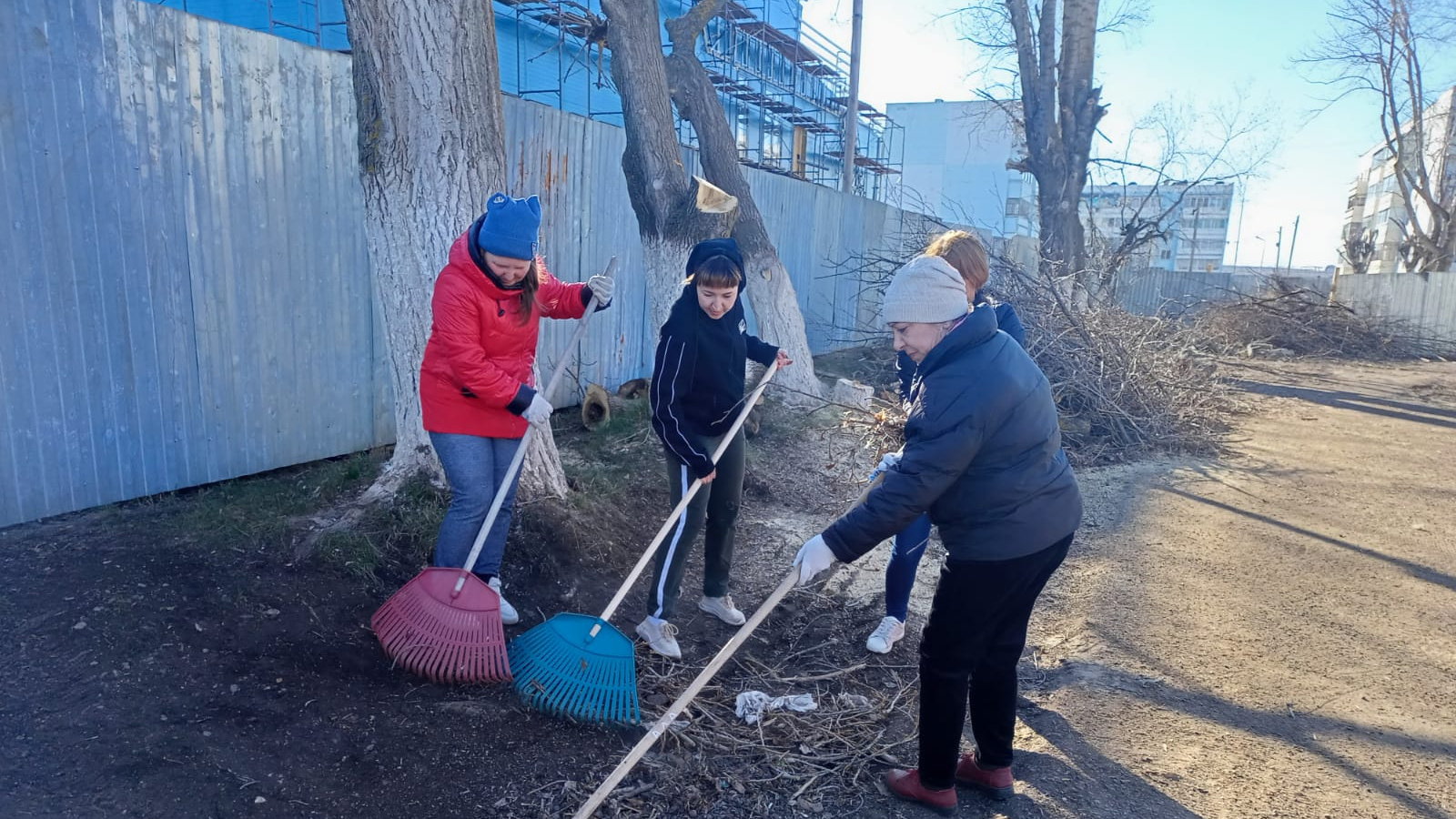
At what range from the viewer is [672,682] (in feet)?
10.7

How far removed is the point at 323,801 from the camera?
243cm

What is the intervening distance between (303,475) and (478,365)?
263cm

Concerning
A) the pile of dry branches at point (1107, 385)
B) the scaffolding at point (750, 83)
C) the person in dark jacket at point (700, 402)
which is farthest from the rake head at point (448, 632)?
the scaffolding at point (750, 83)

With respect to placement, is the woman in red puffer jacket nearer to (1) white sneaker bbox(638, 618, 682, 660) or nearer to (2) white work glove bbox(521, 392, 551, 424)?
(2) white work glove bbox(521, 392, 551, 424)

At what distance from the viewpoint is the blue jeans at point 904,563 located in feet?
10.9

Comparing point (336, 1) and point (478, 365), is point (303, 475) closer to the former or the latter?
point (478, 365)

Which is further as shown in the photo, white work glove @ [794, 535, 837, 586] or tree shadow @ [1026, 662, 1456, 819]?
tree shadow @ [1026, 662, 1456, 819]

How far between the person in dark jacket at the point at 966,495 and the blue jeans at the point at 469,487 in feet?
4.75

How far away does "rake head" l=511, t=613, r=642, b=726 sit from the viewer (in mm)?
2873

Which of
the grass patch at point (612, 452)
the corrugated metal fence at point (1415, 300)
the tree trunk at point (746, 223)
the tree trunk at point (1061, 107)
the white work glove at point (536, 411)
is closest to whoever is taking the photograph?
the white work glove at point (536, 411)

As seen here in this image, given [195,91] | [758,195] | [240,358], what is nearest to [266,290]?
[240,358]

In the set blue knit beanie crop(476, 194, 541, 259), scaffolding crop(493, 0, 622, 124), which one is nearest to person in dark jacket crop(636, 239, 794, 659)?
blue knit beanie crop(476, 194, 541, 259)

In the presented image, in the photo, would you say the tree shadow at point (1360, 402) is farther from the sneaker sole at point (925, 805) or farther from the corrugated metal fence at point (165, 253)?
the corrugated metal fence at point (165, 253)

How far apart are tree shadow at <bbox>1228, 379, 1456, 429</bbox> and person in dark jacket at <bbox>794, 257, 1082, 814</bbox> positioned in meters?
9.31
